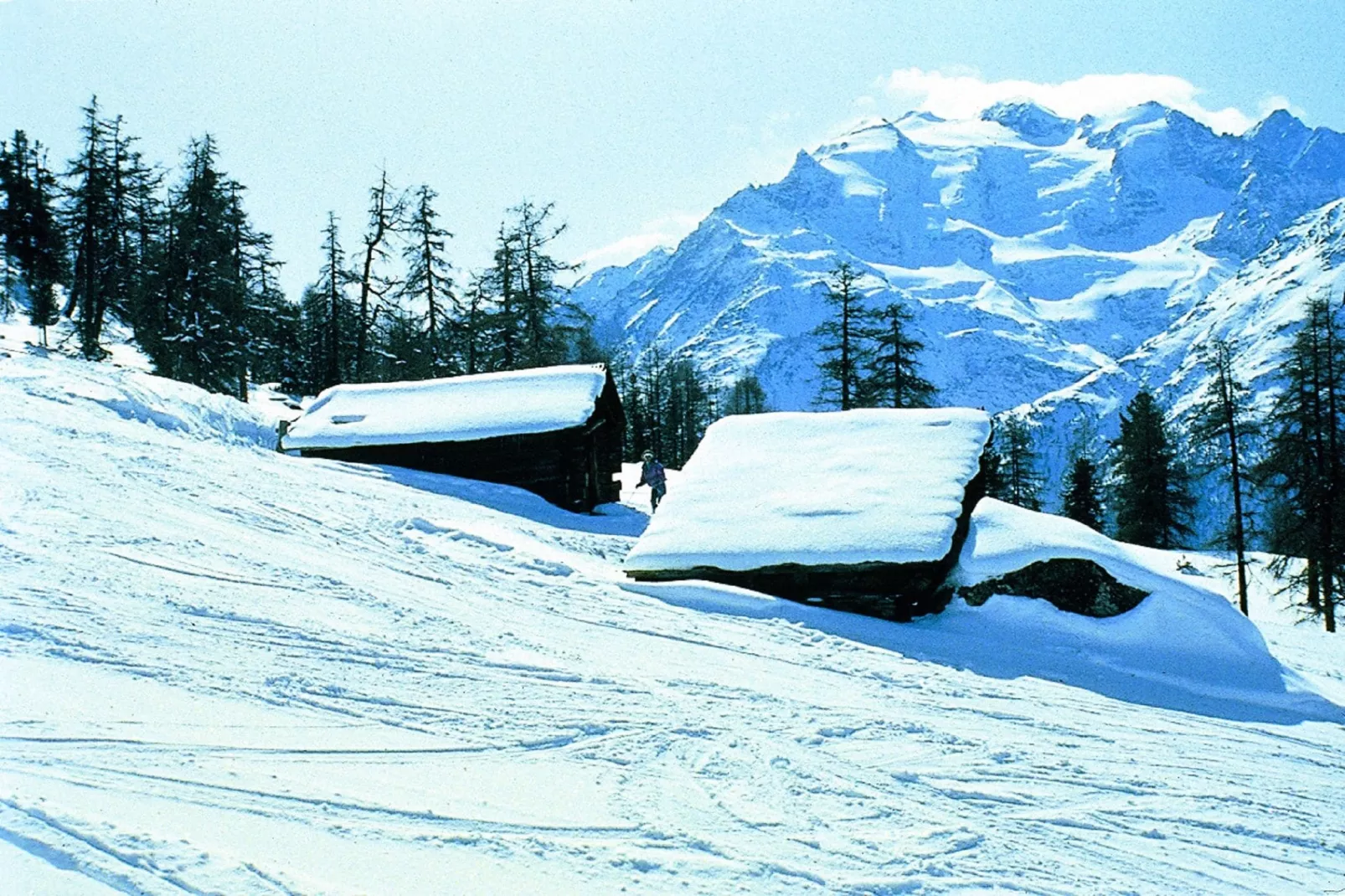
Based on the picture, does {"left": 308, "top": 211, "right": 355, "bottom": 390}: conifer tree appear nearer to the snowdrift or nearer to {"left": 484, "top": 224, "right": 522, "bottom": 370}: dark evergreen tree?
{"left": 484, "top": 224, "right": 522, "bottom": 370}: dark evergreen tree

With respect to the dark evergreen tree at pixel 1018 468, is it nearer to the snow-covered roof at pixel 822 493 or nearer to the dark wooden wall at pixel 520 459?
the dark wooden wall at pixel 520 459

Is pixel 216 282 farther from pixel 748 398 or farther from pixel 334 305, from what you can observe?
A: pixel 748 398

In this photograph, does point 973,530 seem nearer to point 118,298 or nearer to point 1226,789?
point 1226,789

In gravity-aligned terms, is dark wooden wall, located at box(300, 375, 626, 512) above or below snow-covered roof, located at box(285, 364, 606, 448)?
below

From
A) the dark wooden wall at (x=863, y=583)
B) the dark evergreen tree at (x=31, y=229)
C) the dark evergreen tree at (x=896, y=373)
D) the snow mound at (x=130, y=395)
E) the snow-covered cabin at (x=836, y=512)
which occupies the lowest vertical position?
the dark wooden wall at (x=863, y=583)

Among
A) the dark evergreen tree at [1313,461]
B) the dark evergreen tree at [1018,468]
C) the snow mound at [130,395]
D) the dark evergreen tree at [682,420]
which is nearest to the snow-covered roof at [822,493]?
the snow mound at [130,395]

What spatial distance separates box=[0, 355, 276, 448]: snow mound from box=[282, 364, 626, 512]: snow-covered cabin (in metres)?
1.90

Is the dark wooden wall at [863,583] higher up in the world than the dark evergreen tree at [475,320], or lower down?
lower down

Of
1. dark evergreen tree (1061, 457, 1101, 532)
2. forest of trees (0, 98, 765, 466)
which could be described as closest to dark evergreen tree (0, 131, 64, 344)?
forest of trees (0, 98, 765, 466)

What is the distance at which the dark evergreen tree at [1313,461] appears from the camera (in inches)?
1022

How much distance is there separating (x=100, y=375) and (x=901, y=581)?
59.4 feet

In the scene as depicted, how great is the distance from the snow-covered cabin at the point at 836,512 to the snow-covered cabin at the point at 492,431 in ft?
20.8

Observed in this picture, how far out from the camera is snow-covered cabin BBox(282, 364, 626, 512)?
922 inches

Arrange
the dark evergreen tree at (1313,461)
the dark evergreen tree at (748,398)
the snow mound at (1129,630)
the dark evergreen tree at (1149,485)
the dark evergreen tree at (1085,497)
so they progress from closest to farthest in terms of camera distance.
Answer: the snow mound at (1129,630), the dark evergreen tree at (1313,461), the dark evergreen tree at (1149,485), the dark evergreen tree at (1085,497), the dark evergreen tree at (748,398)
